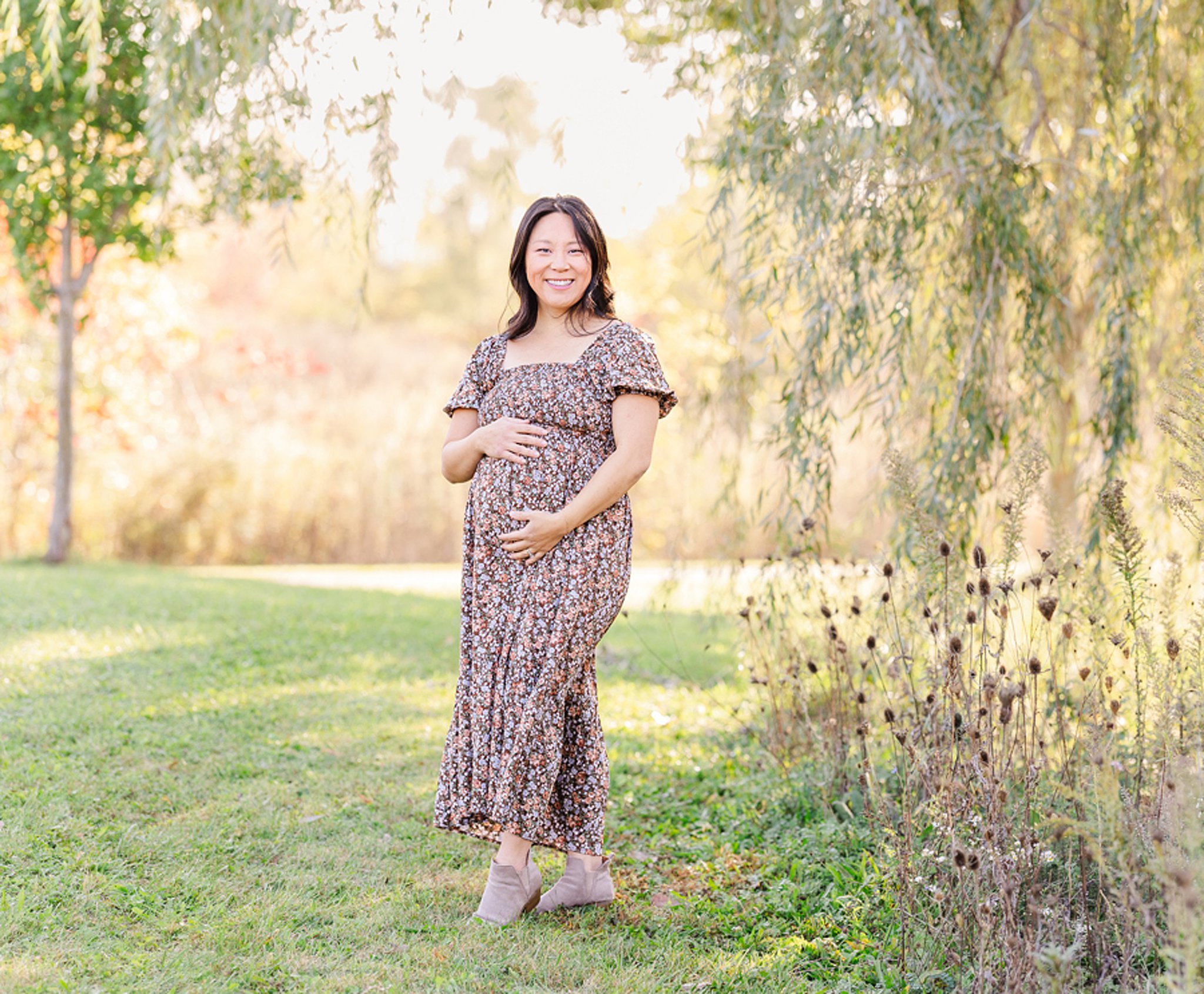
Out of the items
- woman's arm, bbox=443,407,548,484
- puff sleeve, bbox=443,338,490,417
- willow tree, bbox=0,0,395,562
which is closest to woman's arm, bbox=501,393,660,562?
woman's arm, bbox=443,407,548,484

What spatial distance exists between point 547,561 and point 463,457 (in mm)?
383

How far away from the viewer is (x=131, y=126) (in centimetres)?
728

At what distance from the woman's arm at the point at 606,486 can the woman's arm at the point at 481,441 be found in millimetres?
164

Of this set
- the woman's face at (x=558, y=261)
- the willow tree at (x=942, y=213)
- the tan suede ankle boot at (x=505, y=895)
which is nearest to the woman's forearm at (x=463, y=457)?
the woman's face at (x=558, y=261)

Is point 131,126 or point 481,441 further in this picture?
point 131,126

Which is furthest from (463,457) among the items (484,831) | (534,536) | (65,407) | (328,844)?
(65,407)

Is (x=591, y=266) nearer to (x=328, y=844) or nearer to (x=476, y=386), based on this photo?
(x=476, y=386)

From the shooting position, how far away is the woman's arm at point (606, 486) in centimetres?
282

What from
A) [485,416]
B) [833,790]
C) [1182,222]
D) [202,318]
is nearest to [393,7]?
[485,416]

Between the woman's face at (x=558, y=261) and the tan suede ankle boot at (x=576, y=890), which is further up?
the woman's face at (x=558, y=261)

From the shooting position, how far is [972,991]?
2441 millimetres

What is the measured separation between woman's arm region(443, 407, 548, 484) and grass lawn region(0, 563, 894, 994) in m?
1.17

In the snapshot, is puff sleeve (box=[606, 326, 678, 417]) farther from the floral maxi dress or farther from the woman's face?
the woman's face

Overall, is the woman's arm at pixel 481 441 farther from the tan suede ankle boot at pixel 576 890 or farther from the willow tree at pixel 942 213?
the willow tree at pixel 942 213
